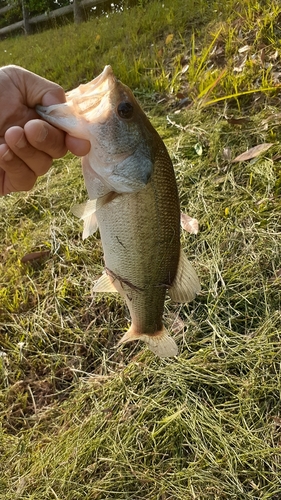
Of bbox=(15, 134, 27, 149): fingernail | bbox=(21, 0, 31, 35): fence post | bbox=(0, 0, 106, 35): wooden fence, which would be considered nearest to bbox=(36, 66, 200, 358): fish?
bbox=(15, 134, 27, 149): fingernail

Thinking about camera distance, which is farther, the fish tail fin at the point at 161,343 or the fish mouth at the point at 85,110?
the fish tail fin at the point at 161,343

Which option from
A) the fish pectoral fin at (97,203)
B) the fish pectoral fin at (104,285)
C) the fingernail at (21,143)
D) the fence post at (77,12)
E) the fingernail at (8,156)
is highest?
the fingernail at (21,143)

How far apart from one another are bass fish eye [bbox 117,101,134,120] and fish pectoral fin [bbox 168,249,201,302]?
51 cm

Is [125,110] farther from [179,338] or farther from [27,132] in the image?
[179,338]

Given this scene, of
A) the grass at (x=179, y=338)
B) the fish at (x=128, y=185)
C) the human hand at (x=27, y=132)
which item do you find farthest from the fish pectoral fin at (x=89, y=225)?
the grass at (x=179, y=338)

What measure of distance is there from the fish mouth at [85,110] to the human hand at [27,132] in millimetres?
52

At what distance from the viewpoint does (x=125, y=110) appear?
1378mm

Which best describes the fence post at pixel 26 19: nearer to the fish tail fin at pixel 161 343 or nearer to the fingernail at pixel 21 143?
the fingernail at pixel 21 143

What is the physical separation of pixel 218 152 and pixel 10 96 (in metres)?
1.74

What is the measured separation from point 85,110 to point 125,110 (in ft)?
0.44

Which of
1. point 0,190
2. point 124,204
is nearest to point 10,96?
point 0,190

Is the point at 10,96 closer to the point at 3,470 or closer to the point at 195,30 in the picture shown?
the point at 3,470

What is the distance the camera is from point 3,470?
2.08 meters

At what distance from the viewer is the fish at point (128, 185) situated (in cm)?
138
